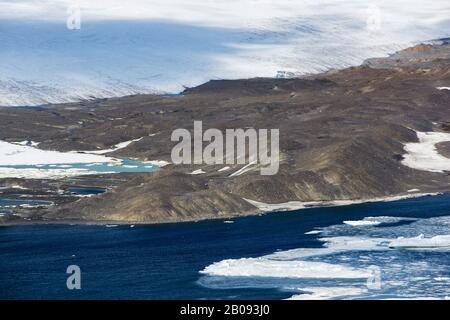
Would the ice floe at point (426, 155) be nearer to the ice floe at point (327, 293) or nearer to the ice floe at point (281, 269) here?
the ice floe at point (281, 269)

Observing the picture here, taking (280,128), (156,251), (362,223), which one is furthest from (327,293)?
(280,128)

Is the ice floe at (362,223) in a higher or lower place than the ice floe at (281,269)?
lower

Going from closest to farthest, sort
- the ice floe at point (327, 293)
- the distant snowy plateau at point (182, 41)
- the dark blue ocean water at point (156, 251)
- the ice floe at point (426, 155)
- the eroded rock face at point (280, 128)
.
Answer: the ice floe at point (327, 293) < the dark blue ocean water at point (156, 251) < the eroded rock face at point (280, 128) < the ice floe at point (426, 155) < the distant snowy plateau at point (182, 41)

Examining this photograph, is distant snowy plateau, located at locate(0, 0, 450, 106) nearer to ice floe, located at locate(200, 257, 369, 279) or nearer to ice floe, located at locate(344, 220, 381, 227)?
ice floe, located at locate(344, 220, 381, 227)

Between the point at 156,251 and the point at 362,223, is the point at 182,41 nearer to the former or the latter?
the point at 362,223

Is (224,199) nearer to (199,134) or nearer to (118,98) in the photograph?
(199,134)

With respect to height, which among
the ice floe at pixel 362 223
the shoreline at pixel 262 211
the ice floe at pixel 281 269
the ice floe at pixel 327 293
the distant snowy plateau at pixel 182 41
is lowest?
the shoreline at pixel 262 211

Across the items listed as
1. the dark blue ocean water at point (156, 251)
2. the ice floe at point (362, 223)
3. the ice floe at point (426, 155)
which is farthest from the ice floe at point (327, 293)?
the ice floe at point (426, 155)
